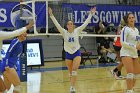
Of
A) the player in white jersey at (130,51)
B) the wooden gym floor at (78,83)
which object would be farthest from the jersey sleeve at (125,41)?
the wooden gym floor at (78,83)

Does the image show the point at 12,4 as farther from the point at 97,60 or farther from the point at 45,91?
the point at 45,91

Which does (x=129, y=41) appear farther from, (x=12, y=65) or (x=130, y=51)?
(x=12, y=65)

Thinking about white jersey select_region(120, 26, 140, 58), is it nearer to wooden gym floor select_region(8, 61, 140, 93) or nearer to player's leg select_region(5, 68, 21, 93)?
wooden gym floor select_region(8, 61, 140, 93)

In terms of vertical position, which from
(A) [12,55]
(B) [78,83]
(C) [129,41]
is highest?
(C) [129,41]

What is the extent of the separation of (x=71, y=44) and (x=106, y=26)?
971 cm

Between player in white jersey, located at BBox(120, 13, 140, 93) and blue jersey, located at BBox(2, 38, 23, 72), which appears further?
player in white jersey, located at BBox(120, 13, 140, 93)

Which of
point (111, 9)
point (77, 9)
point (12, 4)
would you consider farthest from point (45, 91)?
point (111, 9)

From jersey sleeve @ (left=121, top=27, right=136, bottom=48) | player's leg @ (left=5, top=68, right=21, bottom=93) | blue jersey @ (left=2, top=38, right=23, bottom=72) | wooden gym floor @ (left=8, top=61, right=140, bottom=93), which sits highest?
jersey sleeve @ (left=121, top=27, right=136, bottom=48)

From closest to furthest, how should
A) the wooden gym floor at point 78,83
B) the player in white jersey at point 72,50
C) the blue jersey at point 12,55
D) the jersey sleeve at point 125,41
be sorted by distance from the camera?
the blue jersey at point 12,55 → the jersey sleeve at point 125,41 → the player in white jersey at point 72,50 → the wooden gym floor at point 78,83

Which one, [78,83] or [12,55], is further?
[78,83]

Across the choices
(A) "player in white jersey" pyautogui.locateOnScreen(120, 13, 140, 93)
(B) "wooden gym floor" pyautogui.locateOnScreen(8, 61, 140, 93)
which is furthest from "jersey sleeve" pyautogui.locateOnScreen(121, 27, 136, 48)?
(B) "wooden gym floor" pyautogui.locateOnScreen(8, 61, 140, 93)

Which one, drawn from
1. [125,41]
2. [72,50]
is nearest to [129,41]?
[125,41]

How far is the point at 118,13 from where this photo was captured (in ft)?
66.5

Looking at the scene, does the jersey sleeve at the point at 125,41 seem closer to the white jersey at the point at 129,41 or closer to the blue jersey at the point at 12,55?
the white jersey at the point at 129,41
